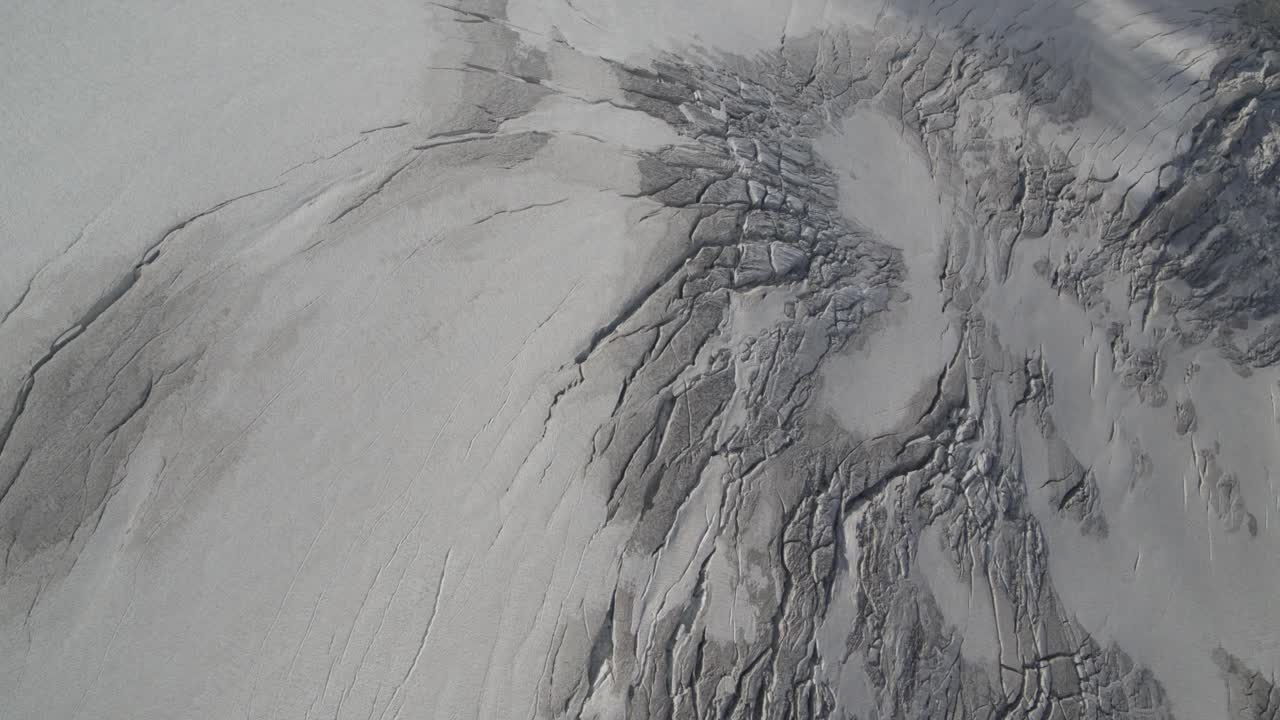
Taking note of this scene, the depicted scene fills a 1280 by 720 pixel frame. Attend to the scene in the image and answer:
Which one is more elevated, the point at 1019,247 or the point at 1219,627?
the point at 1019,247

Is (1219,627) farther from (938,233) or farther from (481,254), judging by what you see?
(481,254)

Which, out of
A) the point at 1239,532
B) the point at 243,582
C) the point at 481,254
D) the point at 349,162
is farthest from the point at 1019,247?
the point at 243,582

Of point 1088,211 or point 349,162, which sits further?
point 1088,211

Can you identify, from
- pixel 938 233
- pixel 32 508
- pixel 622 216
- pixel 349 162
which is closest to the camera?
pixel 32 508

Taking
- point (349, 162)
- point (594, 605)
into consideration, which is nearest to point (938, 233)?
point (594, 605)

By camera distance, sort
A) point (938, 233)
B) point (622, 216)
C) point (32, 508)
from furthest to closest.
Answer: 1. point (938, 233)
2. point (622, 216)
3. point (32, 508)

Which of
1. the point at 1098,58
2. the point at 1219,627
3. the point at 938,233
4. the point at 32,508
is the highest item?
the point at 1098,58

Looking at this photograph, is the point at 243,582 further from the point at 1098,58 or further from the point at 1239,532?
the point at 1098,58
